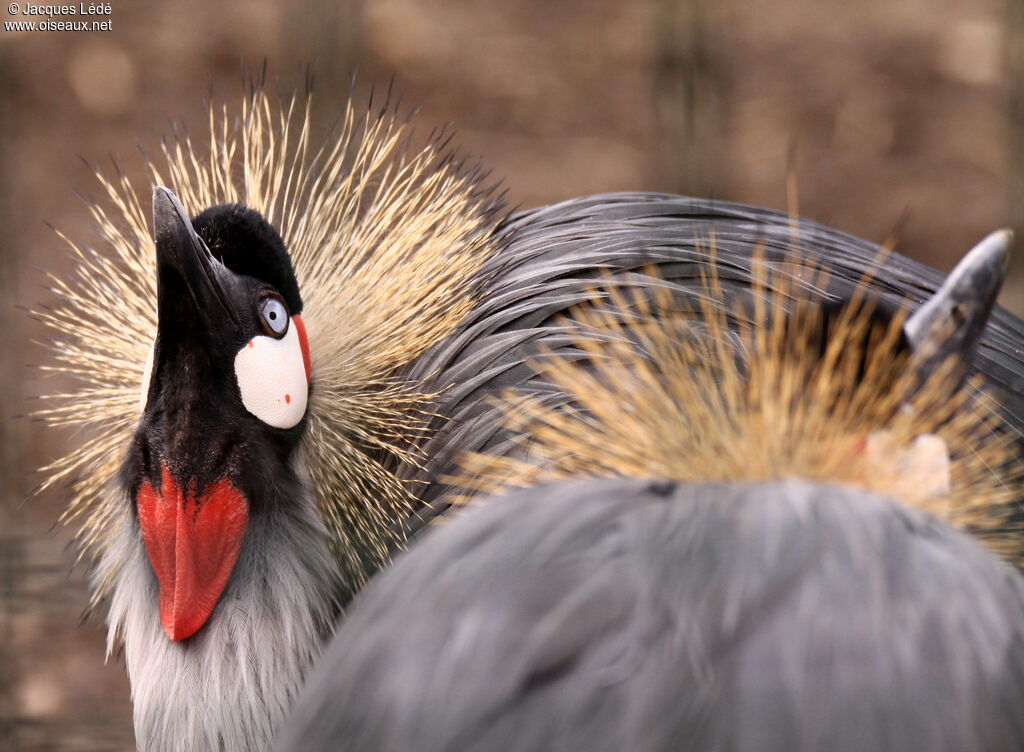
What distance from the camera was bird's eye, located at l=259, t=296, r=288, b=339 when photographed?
104 centimetres

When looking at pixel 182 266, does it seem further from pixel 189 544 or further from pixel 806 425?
pixel 806 425

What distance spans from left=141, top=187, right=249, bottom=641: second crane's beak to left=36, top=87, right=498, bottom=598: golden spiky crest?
10 centimetres

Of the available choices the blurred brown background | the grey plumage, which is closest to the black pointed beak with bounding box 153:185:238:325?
the grey plumage

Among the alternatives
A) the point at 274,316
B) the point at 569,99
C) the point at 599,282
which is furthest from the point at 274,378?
the point at 569,99

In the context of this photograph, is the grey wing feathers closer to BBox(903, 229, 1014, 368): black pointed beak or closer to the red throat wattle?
the red throat wattle

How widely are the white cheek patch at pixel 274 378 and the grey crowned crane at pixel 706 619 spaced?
0.41 meters

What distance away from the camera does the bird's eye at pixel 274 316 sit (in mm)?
1042

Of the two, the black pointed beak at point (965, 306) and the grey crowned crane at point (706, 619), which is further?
the black pointed beak at point (965, 306)

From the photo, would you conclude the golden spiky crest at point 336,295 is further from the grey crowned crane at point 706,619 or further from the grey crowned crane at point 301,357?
the grey crowned crane at point 706,619

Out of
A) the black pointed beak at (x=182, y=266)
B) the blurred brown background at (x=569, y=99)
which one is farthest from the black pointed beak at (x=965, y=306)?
the blurred brown background at (x=569, y=99)

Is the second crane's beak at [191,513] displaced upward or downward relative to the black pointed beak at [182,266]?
downward

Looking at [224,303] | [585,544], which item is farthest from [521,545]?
[224,303]

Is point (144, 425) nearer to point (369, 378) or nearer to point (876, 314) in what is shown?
point (369, 378)

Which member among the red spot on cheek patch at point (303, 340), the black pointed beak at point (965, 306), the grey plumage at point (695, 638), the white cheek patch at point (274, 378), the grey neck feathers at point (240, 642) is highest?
the black pointed beak at point (965, 306)
